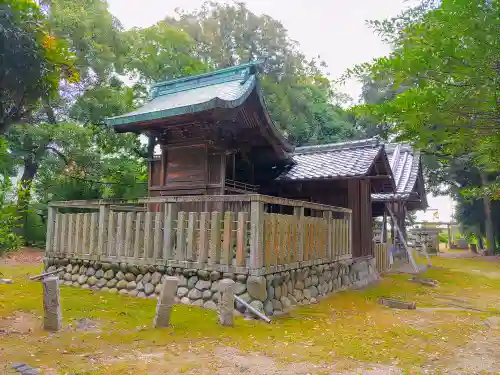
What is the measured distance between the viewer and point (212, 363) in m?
5.34

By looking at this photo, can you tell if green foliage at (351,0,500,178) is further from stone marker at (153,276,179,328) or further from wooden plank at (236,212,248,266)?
stone marker at (153,276,179,328)

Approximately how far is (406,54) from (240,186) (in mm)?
7409

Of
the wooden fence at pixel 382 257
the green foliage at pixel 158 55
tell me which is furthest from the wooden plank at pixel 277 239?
the green foliage at pixel 158 55

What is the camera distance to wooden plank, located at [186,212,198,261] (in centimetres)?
864

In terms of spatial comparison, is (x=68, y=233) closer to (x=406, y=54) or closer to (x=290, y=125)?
(x=406, y=54)

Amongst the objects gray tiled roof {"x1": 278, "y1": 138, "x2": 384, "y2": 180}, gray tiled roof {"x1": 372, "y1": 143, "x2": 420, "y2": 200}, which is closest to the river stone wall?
gray tiled roof {"x1": 278, "y1": 138, "x2": 384, "y2": 180}

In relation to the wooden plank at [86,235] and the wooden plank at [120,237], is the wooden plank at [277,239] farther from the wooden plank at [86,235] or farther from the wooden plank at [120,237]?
the wooden plank at [86,235]

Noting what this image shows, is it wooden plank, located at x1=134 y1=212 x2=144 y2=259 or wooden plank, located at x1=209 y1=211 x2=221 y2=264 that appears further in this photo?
wooden plank, located at x1=134 y1=212 x2=144 y2=259

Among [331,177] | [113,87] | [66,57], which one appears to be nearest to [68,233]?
[66,57]

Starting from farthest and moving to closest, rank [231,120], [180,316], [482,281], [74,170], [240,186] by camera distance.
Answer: [74,170]
[482,281]
[240,186]
[231,120]
[180,316]

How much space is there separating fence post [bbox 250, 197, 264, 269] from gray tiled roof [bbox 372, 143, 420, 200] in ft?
39.5

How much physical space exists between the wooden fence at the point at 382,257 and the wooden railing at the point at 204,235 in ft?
17.8

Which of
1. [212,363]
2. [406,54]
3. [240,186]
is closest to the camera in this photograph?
[212,363]

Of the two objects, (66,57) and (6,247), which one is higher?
(66,57)
